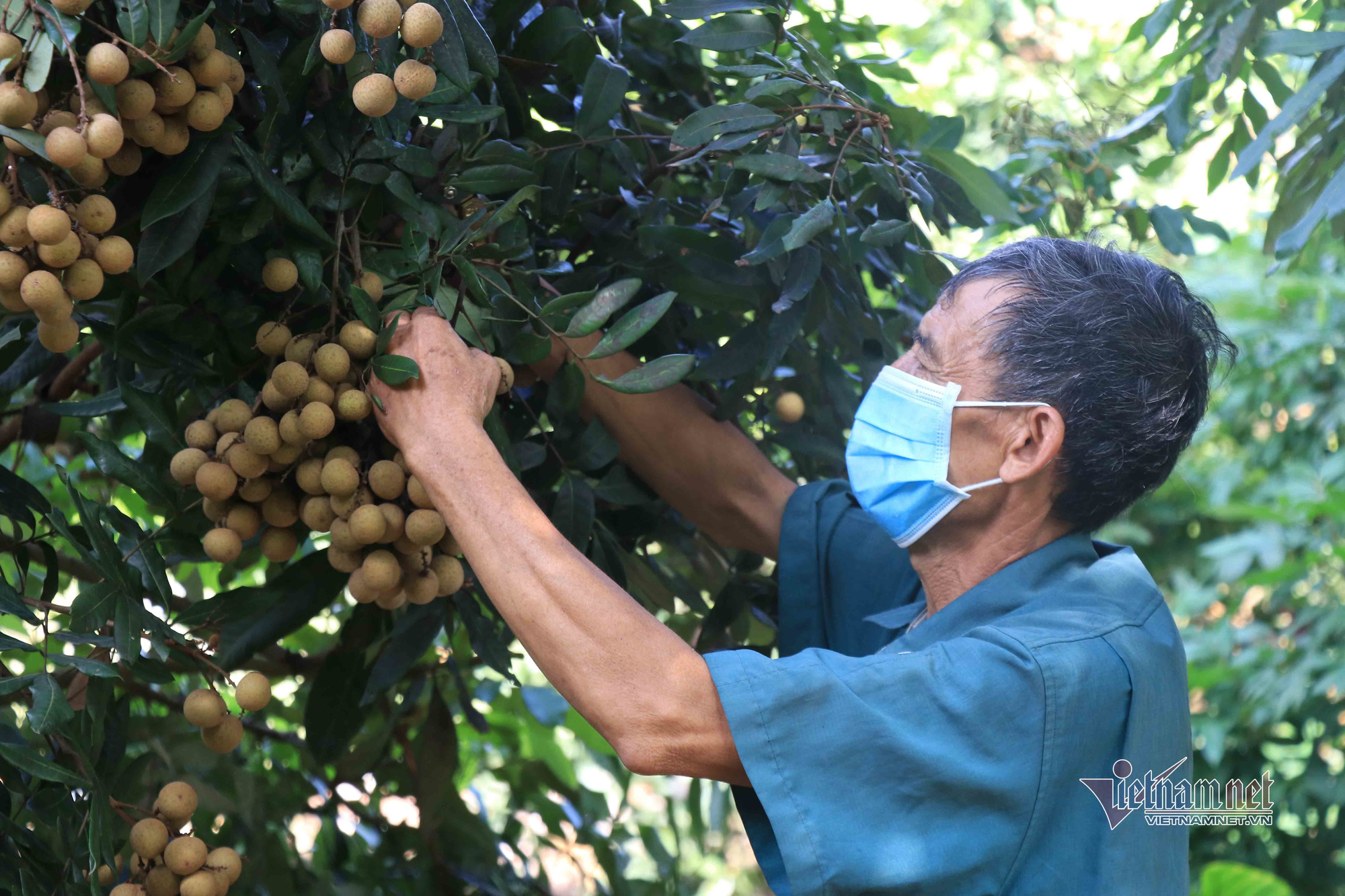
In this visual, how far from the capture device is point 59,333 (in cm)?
96

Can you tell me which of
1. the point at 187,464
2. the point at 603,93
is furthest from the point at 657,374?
the point at 187,464

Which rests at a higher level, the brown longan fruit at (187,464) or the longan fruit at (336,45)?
the longan fruit at (336,45)

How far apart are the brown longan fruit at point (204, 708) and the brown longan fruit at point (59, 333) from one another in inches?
12.3

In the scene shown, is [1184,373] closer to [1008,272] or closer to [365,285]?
[1008,272]

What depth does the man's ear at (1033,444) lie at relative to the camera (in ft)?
4.18

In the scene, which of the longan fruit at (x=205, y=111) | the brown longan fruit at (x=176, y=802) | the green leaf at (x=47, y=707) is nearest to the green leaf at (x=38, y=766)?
the green leaf at (x=47, y=707)

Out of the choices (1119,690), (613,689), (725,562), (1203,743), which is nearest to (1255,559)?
(1203,743)

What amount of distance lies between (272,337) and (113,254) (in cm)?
15

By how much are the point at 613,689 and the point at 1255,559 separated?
2.99 meters

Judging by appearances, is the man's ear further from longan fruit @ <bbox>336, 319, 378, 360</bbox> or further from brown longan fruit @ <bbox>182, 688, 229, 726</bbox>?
brown longan fruit @ <bbox>182, 688, 229, 726</bbox>

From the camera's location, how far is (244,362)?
1114mm

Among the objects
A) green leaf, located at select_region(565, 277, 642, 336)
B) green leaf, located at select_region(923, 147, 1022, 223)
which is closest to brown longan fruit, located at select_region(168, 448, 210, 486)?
green leaf, located at select_region(565, 277, 642, 336)

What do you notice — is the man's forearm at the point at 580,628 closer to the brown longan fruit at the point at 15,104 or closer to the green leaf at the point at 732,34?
the brown longan fruit at the point at 15,104

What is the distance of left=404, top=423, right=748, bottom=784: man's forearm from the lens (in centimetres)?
103
